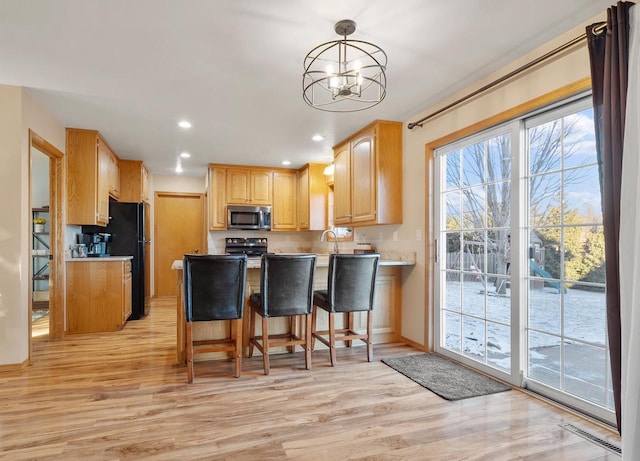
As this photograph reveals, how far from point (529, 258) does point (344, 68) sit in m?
1.88

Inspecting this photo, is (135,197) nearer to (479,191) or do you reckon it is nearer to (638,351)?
(479,191)

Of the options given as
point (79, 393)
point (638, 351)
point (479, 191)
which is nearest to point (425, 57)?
point (479, 191)

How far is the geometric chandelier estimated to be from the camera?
221 centimetres

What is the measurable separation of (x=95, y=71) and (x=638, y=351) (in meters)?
3.77

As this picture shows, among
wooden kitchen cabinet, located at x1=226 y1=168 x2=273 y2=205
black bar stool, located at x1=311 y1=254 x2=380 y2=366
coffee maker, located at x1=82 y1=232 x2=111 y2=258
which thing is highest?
wooden kitchen cabinet, located at x1=226 y1=168 x2=273 y2=205

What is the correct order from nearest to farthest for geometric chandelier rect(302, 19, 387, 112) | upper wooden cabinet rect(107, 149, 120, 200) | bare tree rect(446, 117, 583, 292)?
geometric chandelier rect(302, 19, 387, 112) < bare tree rect(446, 117, 583, 292) < upper wooden cabinet rect(107, 149, 120, 200)

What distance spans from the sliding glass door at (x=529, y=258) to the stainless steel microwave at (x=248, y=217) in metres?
3.50

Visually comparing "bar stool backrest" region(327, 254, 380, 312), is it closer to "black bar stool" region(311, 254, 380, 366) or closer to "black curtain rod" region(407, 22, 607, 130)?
"black bar stool" region(311, 254, 380, 366)

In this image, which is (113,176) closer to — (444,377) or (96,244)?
(96,244)

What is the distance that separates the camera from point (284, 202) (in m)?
6.56

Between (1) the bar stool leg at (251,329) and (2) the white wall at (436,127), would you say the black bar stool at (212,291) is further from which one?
(2) the white wall at (436,127)

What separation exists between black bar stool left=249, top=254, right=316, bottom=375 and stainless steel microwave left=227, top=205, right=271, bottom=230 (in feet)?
10.2

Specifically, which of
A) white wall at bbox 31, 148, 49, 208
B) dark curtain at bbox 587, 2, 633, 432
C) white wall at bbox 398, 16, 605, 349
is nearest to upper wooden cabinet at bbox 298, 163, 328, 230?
white wall at bbox 398, 16, 605, 349

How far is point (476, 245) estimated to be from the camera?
10.4 ft
